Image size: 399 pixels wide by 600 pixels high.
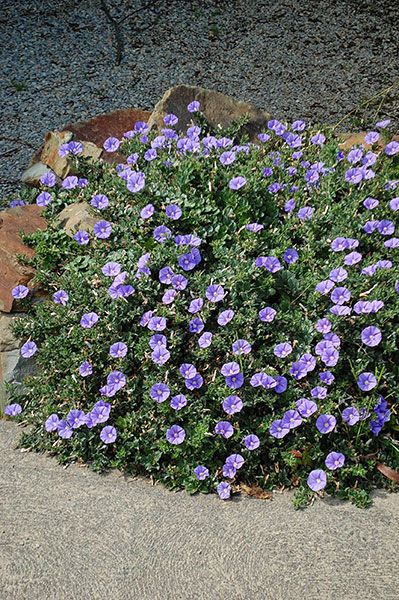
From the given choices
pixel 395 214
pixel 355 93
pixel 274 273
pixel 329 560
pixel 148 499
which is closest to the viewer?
pixel 329 560

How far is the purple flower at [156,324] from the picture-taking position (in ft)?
9.89

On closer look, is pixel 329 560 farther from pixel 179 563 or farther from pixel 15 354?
pixel 15 354

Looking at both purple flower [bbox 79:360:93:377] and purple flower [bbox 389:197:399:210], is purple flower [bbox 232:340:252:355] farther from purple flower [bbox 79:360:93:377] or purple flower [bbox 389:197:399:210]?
A: purple flower [bbox 389:197:399:210]

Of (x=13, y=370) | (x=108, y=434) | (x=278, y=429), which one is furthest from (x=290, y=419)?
(x=13, y=370)

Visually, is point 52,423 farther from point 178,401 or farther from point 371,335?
point 371,335

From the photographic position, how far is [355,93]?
6230mm

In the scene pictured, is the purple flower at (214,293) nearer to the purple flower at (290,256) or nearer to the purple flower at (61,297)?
the purple flower at (290,256)

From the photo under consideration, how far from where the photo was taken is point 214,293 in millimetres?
3059

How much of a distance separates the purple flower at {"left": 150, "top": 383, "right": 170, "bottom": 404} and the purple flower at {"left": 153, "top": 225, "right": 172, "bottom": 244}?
607 millimetres

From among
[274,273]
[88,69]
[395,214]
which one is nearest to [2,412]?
[274,273]

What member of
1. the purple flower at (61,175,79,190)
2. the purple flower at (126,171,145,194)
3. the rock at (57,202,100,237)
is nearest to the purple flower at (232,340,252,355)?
the purple flower at (126,171,145,194)

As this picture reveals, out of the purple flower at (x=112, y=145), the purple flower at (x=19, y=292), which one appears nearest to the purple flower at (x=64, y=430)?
the purple flower at (x=19, y=292)

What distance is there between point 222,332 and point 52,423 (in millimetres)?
671

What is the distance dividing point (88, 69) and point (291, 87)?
4.90ft
